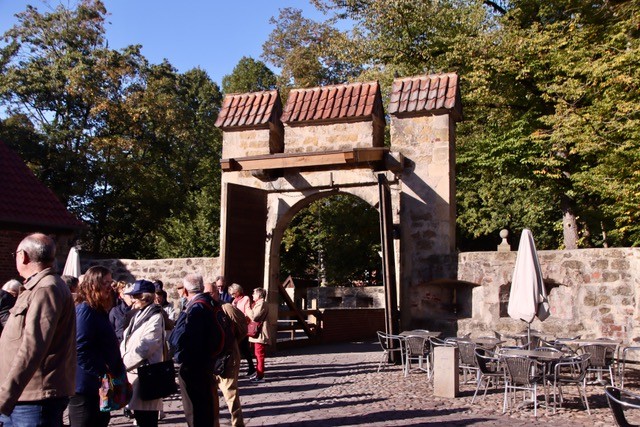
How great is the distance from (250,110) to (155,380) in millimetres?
10481

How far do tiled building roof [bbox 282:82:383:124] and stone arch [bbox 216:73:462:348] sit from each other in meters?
0.02

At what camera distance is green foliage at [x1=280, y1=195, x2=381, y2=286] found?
29766 millimetres

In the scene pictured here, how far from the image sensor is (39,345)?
3.89 meters

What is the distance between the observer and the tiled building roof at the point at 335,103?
1479cm

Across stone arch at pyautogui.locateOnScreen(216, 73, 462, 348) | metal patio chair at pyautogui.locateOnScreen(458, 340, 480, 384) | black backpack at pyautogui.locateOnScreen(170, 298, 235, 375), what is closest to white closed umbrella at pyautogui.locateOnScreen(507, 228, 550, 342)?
metal patio chair at pyautogui.locateOnScreen(458, 340, 480, 384)

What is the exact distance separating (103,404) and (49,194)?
43.5 ft

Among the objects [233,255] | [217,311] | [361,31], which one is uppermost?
[361,31]

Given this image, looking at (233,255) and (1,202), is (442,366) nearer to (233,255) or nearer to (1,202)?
(233,255)

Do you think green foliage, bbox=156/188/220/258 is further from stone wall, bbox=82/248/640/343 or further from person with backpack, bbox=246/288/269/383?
person with backpack, bbox=246/288/269/383

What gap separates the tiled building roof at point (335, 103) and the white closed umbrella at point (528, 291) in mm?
5232

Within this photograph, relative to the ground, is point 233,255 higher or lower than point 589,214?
lower

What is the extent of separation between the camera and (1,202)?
52.5 ft

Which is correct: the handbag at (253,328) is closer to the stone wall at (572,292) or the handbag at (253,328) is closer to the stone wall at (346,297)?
the stone wall at (572,292)

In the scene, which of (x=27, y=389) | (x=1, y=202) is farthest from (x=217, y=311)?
(x=1, y=202)
